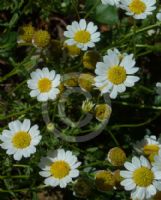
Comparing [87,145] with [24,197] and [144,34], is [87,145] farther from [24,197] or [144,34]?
[144,34]

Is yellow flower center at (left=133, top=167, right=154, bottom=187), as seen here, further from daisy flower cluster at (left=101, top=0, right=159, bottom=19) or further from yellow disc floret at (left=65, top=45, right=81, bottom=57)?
daisy flower cluster at (left=101, top=0, right=159, bottom=19)

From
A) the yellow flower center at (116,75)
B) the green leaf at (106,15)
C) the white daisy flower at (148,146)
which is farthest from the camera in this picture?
the green leaf at (106,15)

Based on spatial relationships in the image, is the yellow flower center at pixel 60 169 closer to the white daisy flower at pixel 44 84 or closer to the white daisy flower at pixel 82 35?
the white daisy flower at pixel 44 84

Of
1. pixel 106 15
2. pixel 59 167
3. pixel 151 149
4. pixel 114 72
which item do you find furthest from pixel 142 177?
pixel 106 15

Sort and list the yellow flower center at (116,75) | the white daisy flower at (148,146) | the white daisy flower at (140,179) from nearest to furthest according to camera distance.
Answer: the white daisy flower at (140,179) < the yellow flower center at (116,75) < the white daisy flower at (148,146)

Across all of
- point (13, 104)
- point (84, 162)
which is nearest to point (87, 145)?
point (84, 162)

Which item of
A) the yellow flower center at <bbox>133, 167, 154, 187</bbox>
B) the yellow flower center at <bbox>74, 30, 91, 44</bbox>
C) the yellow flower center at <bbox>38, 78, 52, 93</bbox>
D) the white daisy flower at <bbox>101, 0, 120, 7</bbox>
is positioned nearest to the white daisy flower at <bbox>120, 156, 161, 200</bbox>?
the yellow flower center at <bbox>133, 167, 154, 187</bbox>

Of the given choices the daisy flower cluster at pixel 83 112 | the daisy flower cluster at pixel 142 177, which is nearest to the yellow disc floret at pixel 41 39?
the daisy flower cluster at pixel 83 112
